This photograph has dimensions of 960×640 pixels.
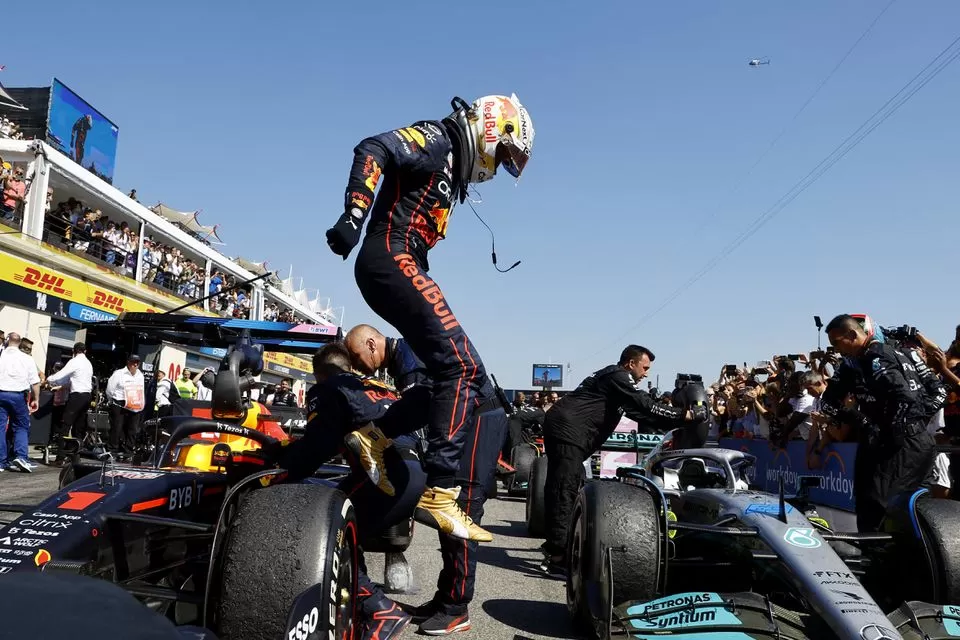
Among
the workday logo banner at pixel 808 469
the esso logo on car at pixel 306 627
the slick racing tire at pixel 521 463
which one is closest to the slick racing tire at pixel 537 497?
the workday logo banner at pixel 808 469

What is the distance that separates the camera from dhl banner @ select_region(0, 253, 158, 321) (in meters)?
16.2

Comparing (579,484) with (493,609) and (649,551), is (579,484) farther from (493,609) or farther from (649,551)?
(649,551)

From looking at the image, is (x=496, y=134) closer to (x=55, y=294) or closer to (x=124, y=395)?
(x=124, y=395)

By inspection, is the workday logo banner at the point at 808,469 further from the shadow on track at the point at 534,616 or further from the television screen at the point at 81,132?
the television screen at the point at 81,132

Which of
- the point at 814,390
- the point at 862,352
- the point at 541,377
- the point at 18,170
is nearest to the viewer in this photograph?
the point at 862,352

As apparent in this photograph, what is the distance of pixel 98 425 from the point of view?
7246 mm

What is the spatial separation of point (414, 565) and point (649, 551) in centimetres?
207

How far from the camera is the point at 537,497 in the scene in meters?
6.38

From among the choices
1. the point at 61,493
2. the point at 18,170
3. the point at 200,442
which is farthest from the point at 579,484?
the point at 18,170

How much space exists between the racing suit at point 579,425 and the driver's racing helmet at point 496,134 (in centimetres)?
233

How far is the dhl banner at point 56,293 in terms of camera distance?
16.2 m

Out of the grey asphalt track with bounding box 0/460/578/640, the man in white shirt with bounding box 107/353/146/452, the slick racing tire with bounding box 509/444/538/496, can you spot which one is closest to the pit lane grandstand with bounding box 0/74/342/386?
the man in white shirt with bounding box 107/353/146/452

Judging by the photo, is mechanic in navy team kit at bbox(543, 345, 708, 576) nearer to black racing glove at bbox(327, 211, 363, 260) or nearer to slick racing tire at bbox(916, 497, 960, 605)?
slick racing tire at bbox(916, 497, 960, 605)

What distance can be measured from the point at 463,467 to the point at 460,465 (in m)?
0.03
